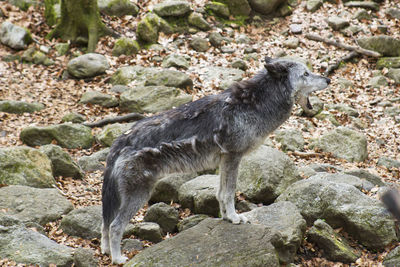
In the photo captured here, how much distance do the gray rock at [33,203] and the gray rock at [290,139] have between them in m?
6.07

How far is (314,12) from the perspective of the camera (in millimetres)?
18812

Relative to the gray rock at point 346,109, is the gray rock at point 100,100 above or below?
above

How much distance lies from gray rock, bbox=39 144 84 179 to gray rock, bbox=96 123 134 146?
1558mm

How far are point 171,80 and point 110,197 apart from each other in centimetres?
791

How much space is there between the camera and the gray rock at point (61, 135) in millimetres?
10344

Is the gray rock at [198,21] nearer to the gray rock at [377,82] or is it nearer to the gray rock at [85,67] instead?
the gray rock at [85,67]

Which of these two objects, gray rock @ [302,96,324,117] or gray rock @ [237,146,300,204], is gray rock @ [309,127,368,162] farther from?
gray rock @ [237,146,300,204]

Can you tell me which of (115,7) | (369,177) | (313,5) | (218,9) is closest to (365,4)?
(313,5)

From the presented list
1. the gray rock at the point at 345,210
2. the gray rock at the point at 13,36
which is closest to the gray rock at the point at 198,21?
the gray rock at the point at 13,36

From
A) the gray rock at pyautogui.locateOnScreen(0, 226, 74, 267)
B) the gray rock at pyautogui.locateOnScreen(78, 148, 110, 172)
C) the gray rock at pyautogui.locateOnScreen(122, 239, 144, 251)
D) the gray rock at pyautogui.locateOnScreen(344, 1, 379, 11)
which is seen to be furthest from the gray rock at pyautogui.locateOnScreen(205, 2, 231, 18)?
the gray rock at pyautogui.locateOnScreen(0, 226, 74, 267)

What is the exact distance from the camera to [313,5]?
1884 centimetres

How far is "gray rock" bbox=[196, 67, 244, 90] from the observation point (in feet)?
45.6

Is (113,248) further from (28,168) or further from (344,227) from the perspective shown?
(344,227)

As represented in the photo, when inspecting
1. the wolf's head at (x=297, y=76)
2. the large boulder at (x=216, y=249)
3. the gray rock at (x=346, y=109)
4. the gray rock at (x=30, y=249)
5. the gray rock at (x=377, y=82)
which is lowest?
the gray rock at (x=346, y=109)
